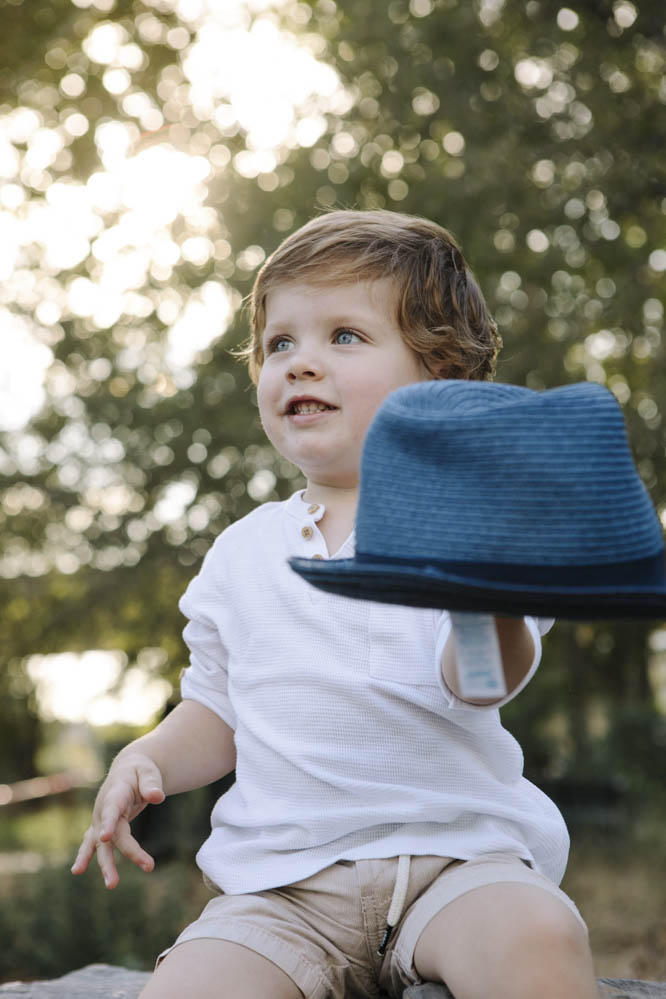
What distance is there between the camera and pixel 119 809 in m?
1.99

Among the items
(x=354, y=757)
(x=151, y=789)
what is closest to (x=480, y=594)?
(x=354, y=757)

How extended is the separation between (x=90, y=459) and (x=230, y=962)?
769 centimetres

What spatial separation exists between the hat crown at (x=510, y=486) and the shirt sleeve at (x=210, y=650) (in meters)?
0.82

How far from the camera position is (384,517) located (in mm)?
1505

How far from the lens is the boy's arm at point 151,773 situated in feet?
6.48

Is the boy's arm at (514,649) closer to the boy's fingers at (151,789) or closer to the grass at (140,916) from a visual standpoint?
the boy's fingers at (151,789)

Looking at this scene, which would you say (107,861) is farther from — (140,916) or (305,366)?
(140,916)

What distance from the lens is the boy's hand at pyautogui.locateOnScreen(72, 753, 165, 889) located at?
1.96 meters

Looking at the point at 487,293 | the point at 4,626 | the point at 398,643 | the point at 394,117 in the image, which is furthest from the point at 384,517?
the point at 4,626

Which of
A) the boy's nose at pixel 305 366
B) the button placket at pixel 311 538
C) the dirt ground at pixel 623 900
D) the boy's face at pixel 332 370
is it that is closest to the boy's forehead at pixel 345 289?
the boy's face at pixel 332 370

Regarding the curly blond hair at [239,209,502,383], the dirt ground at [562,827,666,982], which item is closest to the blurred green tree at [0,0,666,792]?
the dirt ground at [562,827,666,982]

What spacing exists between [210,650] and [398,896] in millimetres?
A: 693

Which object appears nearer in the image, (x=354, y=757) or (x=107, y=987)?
(x=354, y=757)

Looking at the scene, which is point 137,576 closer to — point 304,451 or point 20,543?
point 20,543
